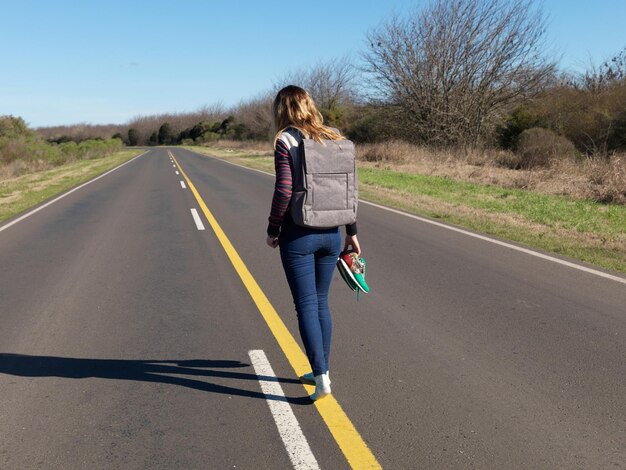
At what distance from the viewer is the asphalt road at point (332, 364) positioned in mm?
3076

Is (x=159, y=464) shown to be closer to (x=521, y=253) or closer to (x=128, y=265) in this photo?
(x=128, y=265)

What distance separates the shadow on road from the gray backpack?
4.11ft

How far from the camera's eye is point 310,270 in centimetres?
355

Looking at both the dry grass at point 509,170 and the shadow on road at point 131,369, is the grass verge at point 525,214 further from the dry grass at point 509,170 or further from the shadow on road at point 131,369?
the shadow on road at point 131,369

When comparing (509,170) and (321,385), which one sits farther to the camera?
(509,170)

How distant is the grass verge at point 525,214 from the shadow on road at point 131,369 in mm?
5490

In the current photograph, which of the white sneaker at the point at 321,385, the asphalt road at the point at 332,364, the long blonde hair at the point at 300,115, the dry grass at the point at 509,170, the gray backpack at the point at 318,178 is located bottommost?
the dry grass at the point at 509,170

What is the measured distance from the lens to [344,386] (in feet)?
12.6

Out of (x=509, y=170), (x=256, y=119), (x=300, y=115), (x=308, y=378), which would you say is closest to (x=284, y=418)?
(x=308, y=378)

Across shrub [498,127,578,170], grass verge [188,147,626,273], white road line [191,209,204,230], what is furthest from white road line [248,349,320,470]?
shrub [498,127,578,170]

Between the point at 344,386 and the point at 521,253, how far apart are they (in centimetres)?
526

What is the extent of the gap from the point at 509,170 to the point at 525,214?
11.2 meters

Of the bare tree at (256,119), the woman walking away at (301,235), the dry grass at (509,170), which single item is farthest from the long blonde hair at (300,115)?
the bare tree at (256,119)

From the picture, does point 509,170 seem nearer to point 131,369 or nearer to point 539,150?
point 539,150
